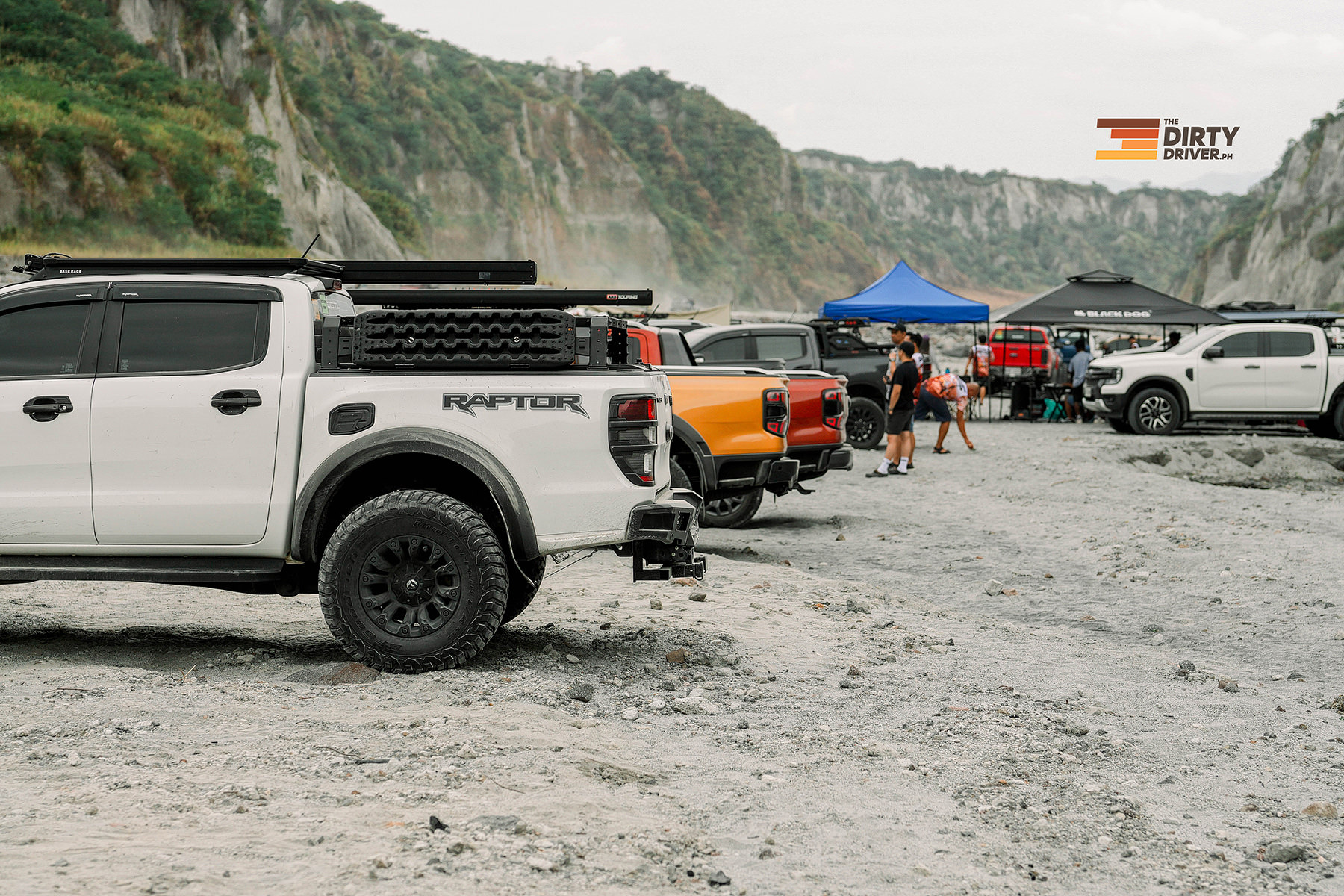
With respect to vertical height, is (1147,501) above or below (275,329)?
below

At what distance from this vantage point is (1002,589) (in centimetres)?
895

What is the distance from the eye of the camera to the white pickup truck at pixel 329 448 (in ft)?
19.3

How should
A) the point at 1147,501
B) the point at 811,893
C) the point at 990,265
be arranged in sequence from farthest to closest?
the point at 990,265, the point at 1147,501, the point at 811,893

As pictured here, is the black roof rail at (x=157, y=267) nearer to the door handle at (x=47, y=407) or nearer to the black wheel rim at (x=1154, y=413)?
the door handle at (x=47, y=407)

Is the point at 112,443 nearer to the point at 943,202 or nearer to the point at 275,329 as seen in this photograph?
the point at 275,329

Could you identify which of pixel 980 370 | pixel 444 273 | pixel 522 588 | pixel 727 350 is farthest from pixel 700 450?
pixel 980 370

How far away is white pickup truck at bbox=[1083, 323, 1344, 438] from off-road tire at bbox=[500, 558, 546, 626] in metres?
16.8

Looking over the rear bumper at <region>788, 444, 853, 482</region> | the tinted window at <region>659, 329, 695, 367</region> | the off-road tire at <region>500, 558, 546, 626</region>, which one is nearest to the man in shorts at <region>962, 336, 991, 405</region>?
the rear bumper at <region>788, 444, 853, 482</region>

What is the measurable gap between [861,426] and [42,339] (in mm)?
14845

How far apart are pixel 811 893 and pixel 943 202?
183 m

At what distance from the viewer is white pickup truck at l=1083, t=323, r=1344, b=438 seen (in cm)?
2062

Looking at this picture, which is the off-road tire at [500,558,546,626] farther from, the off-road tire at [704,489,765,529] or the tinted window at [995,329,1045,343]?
the tinted window at [995,329,1045,343]

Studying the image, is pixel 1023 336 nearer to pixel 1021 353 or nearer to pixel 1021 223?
pixel 1021 353

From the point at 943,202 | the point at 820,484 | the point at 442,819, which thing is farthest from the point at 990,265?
the point at 442,819
